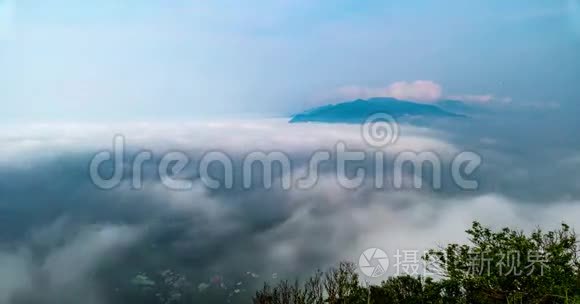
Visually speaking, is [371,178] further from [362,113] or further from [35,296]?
[35,296]

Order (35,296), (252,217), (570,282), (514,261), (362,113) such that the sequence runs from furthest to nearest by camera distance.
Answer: (252,217) → (35,296) → (362,113) → (514,261) → (570,282)

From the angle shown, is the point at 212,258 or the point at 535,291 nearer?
the point at 535,291

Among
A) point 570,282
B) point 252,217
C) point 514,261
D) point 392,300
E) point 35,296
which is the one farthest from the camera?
point 252,217

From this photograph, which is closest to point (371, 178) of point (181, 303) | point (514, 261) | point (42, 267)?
point (181, 303)

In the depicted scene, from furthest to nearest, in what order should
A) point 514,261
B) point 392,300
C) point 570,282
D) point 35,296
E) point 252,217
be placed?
point 252,217, point 35,296, point 392,300, point 514,261, point 570,282

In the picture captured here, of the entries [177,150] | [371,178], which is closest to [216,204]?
[177,150]

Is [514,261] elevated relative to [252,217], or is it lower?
elevated

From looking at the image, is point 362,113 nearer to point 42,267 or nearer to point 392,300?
point 392,300

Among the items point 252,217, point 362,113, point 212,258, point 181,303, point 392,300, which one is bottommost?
point 181,303

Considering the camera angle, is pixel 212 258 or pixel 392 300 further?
pixel 212 258
